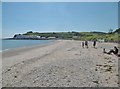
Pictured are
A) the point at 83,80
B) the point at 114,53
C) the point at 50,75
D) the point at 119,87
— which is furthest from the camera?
the point at 114,53

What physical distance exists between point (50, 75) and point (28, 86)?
8.27 ft

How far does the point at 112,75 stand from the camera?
14.5 metres

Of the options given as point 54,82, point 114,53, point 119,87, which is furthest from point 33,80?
point 114,53

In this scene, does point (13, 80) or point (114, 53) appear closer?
point (13, 80)

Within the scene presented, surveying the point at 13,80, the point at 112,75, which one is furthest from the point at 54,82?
the point at 112,75

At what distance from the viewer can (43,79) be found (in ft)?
41.7

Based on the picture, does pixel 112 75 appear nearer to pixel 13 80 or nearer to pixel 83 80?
pixel 83 80

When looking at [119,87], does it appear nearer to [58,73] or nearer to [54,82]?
[54,82]

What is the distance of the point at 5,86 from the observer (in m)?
11.6

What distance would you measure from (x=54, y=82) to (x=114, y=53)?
20475 millimetres

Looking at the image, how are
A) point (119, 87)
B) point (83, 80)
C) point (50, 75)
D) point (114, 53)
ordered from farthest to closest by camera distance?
point (114, 53)
point (50, 75)
point (83, 80)
point (119, 87)

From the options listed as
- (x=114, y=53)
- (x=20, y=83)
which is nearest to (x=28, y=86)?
(x=20, y=83)

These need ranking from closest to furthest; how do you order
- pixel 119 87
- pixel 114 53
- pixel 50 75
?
pixel 119 87 < pixel 50 75 < pixel 114 53

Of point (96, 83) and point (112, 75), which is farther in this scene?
point (112, 75)
